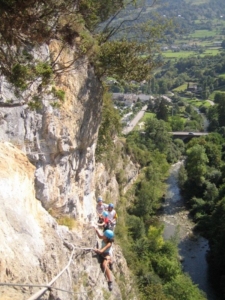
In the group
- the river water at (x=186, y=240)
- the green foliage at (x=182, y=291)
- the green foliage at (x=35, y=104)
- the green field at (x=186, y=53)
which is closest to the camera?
the green foliage at (x=35, y=104)

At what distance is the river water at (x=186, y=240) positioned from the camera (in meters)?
29.5

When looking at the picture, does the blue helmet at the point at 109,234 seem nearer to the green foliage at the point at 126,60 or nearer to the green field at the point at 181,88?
the green foliage at the point at 126,60

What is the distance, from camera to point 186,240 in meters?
35.4

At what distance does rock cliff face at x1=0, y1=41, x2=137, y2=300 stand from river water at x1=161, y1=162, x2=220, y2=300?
13421 millimetres

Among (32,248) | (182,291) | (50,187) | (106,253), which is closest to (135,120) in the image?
(182,291)

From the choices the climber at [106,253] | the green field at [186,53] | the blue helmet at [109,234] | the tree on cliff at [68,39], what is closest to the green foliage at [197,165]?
the tree on cliff at [68,39]

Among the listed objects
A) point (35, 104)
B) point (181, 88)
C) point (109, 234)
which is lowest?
point (181, 88)

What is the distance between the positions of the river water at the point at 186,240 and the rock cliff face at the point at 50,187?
44.0 ft

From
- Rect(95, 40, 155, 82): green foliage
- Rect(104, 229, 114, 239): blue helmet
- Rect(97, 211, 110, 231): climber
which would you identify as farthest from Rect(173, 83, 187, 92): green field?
Rect(104, 229, 114, 239): blue helmet

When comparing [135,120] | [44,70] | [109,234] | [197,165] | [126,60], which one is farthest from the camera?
[135,120]

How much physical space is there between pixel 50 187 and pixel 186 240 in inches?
983

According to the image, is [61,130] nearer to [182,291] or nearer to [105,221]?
[105,221]

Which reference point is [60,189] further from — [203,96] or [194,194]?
[203,96]

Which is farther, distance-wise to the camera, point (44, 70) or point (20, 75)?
point (44, 70)
